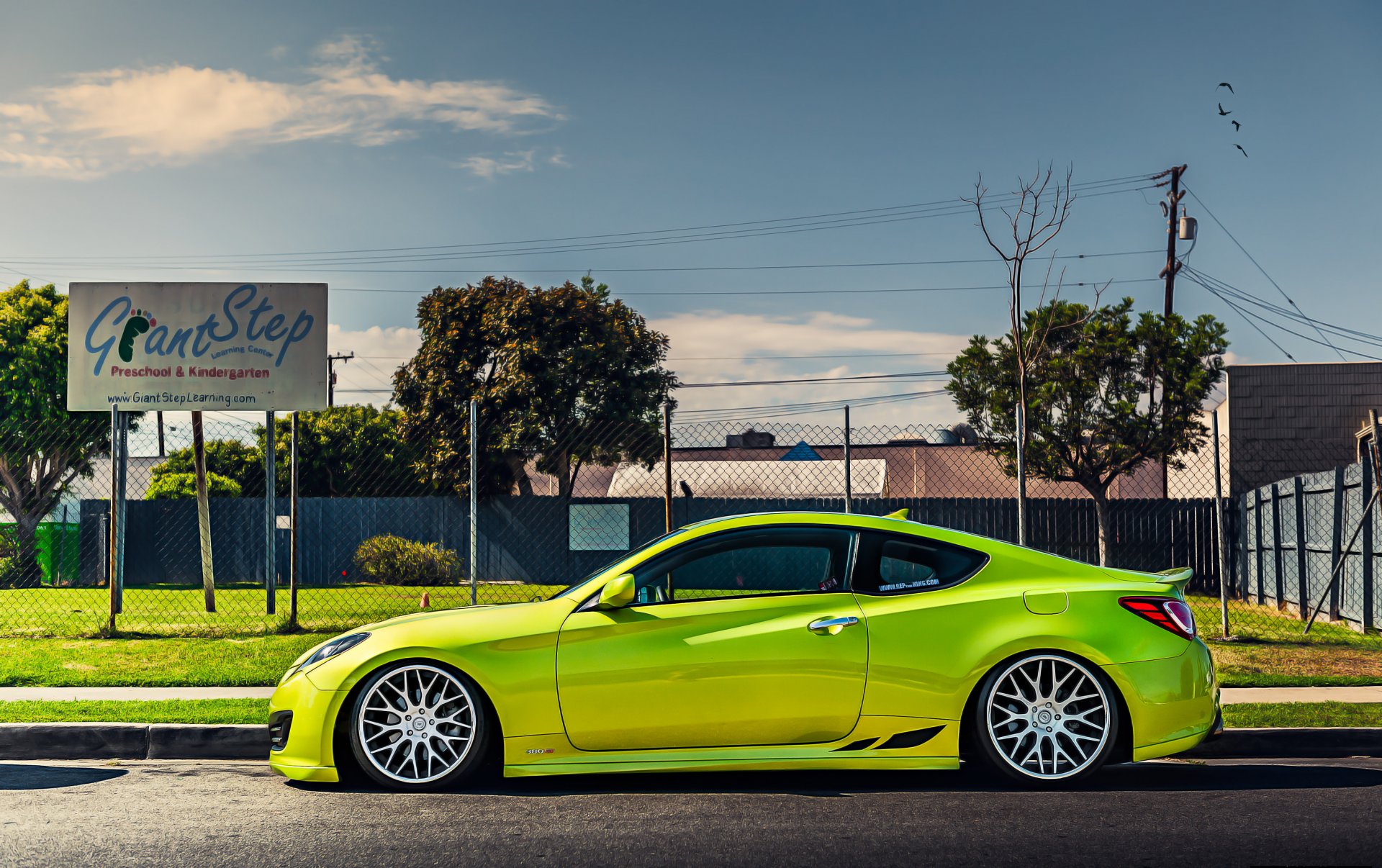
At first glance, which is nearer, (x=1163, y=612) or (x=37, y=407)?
(x=1163, y=612)

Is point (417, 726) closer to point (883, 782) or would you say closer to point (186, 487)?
point (883, 782)

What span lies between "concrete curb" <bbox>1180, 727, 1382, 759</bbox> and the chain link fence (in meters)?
4.96

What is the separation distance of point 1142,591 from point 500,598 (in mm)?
13715

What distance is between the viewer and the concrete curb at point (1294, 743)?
23.1 ft

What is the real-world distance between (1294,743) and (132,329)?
1262cm

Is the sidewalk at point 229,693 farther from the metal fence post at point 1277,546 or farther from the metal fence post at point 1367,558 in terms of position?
the metal fence post at point 1277,546

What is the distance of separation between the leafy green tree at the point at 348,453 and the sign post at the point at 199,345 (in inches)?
737

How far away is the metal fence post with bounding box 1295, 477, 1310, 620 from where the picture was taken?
15867 mm

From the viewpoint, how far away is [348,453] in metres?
36.6

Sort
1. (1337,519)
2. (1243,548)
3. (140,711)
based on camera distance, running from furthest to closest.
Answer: (1243,548)
(1337,519)
(140,711)

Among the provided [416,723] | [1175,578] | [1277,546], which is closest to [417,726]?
[416,723]

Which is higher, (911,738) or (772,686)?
(772,686)

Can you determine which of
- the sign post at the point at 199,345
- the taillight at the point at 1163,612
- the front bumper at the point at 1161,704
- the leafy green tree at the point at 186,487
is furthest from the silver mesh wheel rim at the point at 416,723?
the leafy green tree at the point at 186,487

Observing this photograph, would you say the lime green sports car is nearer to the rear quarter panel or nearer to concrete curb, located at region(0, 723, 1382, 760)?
the rear quarter panel
